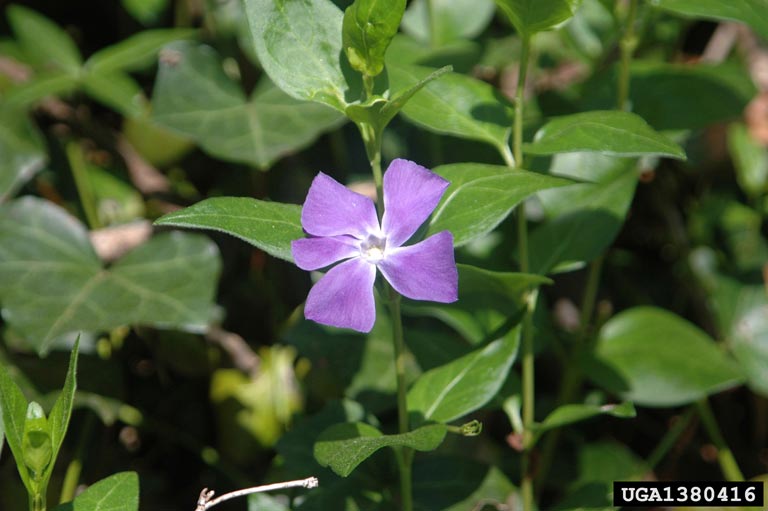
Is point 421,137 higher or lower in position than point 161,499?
higher

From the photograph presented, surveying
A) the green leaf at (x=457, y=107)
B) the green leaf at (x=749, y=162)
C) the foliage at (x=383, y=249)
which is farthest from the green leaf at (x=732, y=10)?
the green leaf at (x=749, y=162)

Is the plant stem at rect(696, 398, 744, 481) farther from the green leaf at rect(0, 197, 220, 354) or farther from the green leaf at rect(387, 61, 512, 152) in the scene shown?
the green leaf at rect(0, 197, 220, 354)

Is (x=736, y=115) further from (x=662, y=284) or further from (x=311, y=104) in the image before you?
(x=311, y=104)

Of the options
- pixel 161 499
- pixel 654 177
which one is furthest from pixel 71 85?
pixel 654 177

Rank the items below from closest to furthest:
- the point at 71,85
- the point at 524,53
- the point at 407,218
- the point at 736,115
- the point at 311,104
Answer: the point at 407,218 < the point at 524,53 < the point at 736,115 < the point at 311,104 < the point at 71,85

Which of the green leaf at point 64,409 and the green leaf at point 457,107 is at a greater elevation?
the green leaf at point 457,107

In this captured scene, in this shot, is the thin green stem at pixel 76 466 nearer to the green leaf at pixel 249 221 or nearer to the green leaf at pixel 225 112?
the green leaf at pixel 225 112
